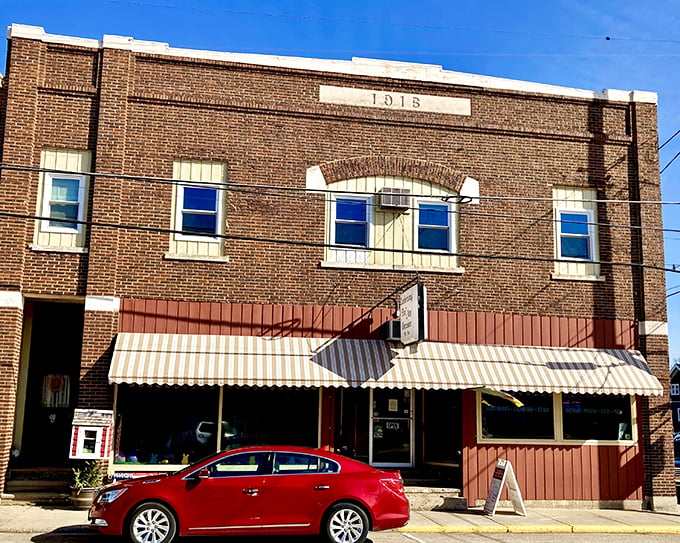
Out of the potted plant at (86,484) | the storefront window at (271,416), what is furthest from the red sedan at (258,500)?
the storefront window at (271,416)

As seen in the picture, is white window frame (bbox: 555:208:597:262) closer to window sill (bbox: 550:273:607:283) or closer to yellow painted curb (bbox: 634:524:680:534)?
window sill (bbox: 550:273:607:283)

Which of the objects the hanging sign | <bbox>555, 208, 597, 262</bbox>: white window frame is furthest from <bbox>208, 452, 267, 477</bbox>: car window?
Result: <bbox>555, 208, 597, 262</bbox>: white window frame

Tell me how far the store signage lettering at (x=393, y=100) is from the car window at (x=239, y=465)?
8864 millimetres

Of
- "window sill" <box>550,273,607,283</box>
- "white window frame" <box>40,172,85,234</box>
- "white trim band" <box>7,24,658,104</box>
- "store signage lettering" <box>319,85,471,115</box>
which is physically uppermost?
"white trim band" <box>7,24,658,104</box>

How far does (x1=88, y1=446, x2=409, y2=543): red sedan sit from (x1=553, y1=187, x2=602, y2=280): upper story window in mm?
8296

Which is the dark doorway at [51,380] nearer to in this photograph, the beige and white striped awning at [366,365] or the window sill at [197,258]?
the window sill at [197,258]

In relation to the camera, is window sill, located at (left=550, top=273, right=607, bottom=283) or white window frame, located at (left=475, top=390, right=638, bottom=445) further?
window sill, located at (left=550, top=273, right=607, bottom=283)

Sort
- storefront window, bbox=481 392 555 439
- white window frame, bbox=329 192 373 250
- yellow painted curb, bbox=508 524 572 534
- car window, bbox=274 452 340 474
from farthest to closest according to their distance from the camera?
white window frame, bbox=329 192 373 250, storefront window, bbox=481 392 555 439, yellow painted curb, bbox=508 524 572 534, car window, bbox=274 452 340 474

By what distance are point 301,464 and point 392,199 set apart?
725 cm

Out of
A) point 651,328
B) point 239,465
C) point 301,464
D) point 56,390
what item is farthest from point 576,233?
point 56,390

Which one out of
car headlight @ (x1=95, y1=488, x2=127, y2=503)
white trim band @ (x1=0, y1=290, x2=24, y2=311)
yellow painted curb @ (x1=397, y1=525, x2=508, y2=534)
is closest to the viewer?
car headlight @ (x1=95, y1=488, x2=127, y2=503)

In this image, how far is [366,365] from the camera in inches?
648

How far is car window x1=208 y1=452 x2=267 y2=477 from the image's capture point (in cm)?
1183

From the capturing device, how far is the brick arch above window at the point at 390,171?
57.9ft
